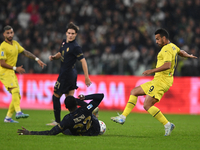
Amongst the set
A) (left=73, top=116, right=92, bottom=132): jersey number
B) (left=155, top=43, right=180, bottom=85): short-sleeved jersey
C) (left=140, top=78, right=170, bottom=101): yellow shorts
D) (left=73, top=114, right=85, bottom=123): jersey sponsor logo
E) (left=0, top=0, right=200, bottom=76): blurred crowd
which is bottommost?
(left=73, top=116, right=92, bottom=132): jersey number

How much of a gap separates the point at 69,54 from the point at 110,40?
30.7 feet

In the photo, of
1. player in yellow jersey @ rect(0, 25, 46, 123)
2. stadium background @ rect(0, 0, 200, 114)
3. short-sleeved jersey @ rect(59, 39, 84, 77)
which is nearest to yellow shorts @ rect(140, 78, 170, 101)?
short-sleeved jersey @ rect(59, 39, 84, 77)

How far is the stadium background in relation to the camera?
14.5 m

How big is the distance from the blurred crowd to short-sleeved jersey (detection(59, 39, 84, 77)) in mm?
Answer: 7385

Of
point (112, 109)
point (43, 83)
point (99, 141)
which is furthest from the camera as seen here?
point (43, 83)

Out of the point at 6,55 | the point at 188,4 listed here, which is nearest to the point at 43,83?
the point at 6,55

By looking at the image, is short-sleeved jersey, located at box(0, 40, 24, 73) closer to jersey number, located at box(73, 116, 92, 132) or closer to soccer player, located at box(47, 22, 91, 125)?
soccer player, located at box(47, 22, 91, 125)

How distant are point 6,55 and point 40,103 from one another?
654 cm

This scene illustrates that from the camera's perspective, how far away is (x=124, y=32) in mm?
17109

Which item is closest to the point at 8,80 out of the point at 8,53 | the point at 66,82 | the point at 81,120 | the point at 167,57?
the point at 8,53

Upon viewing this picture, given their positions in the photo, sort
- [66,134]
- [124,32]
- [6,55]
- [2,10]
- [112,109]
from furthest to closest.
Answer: [2,10]
[124,32]
[112,109]
[6,55]
[66,134]

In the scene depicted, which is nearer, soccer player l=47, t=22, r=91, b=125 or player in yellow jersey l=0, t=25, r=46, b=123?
soccer player l=47, t=22, r=91, b=125

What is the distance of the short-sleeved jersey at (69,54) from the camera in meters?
7.39

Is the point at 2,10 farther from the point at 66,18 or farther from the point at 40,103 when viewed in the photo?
the point at 40,103
